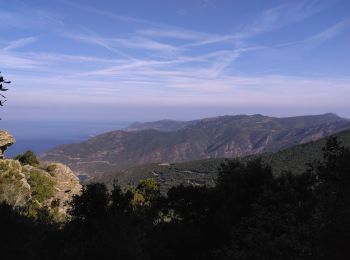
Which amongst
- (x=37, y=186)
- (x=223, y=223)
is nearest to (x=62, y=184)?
(x=37, y=186)

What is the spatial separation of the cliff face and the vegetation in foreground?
423 cm

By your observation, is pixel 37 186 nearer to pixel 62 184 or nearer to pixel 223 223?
pixel 62 184

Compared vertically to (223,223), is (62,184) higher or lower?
lower

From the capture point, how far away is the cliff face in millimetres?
38906

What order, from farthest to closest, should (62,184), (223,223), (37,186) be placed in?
(62,184)
(37,186)
(223,223)

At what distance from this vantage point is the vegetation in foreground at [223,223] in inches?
488

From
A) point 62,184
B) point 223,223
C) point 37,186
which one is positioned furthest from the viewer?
point 62,184

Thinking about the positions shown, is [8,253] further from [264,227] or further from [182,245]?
[182,245]

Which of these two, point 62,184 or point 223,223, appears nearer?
point 223,223

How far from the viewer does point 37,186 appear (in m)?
44.5

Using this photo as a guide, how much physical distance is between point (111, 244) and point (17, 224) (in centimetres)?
795

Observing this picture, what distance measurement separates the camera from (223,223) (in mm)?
30656

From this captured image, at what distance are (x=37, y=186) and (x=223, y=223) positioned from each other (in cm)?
2367

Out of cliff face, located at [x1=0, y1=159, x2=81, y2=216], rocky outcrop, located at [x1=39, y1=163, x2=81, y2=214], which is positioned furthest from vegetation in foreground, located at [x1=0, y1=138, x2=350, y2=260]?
rocky outcrop, located at [x1=39, y1=163, x2=81, y2=214]
